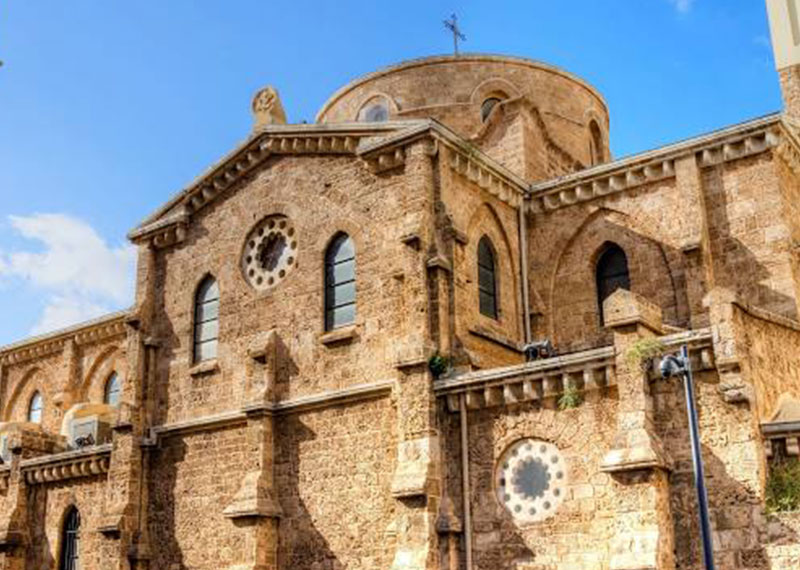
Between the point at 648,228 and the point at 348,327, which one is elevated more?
the point at 648,228

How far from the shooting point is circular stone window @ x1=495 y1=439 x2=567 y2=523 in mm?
17703

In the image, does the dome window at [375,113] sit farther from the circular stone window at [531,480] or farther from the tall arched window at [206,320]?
the circular stone window at [531,480]

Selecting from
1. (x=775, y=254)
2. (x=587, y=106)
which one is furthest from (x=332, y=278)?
(x=587, y=106)

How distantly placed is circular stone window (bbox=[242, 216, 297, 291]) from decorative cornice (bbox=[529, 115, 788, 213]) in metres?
6.06

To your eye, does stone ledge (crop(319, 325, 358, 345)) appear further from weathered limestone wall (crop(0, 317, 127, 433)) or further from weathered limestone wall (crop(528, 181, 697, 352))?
weathered limestone wall (crop(0, 317, 127, 433))

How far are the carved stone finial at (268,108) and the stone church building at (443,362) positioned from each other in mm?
58

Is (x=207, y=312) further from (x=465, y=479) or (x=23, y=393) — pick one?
(x=23, y=393)

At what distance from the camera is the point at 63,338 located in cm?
3572

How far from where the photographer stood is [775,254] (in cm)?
2080

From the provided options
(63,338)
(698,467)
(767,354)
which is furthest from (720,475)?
(63,338)

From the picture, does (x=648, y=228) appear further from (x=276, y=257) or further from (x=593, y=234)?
(x=276, y=257)

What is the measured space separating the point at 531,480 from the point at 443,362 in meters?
2.97

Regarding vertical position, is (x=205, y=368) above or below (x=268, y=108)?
below

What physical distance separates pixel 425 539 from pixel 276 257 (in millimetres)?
8401
